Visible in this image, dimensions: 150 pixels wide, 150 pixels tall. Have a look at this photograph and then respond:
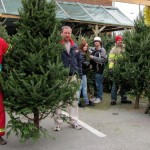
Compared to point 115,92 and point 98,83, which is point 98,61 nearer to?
point 98,83

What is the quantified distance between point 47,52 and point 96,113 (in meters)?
3.46

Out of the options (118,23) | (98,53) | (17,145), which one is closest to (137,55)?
(98,53)

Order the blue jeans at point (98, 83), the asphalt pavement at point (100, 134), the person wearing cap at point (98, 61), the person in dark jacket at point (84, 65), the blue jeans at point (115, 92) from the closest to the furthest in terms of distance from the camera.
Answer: the asphalt pavement at point (100, 134) < the person in dark jacket at point (84, 65) < the person wearing cap at point (98, 61) < the blue jeans at point (115, 92) < the blue jeans at point (98, 83)

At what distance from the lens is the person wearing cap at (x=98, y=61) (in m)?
9.57

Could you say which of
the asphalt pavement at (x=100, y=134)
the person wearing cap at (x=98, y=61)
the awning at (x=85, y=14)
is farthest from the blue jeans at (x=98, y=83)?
the awning at (x=85, y=14)

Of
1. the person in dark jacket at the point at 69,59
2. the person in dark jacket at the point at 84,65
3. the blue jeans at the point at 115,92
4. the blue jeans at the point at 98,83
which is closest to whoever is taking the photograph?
the person in dark jacket at the point at 69,59

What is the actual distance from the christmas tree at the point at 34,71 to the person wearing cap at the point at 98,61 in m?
3.72

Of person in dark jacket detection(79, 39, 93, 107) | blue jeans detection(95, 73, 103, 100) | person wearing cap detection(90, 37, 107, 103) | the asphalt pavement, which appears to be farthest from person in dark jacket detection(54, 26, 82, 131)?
blue jeans detection(95, 73, 103, 100)

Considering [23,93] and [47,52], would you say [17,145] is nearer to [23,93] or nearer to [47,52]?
[23,93]

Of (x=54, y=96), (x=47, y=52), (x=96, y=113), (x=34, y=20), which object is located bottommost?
(x=96, y=113)

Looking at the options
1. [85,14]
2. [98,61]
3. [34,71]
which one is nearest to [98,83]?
[98,61]

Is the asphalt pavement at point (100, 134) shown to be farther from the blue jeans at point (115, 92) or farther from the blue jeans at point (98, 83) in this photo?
the blue jeans at point (98, 83)

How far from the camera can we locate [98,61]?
9.56 metres

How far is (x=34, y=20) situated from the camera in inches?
224
